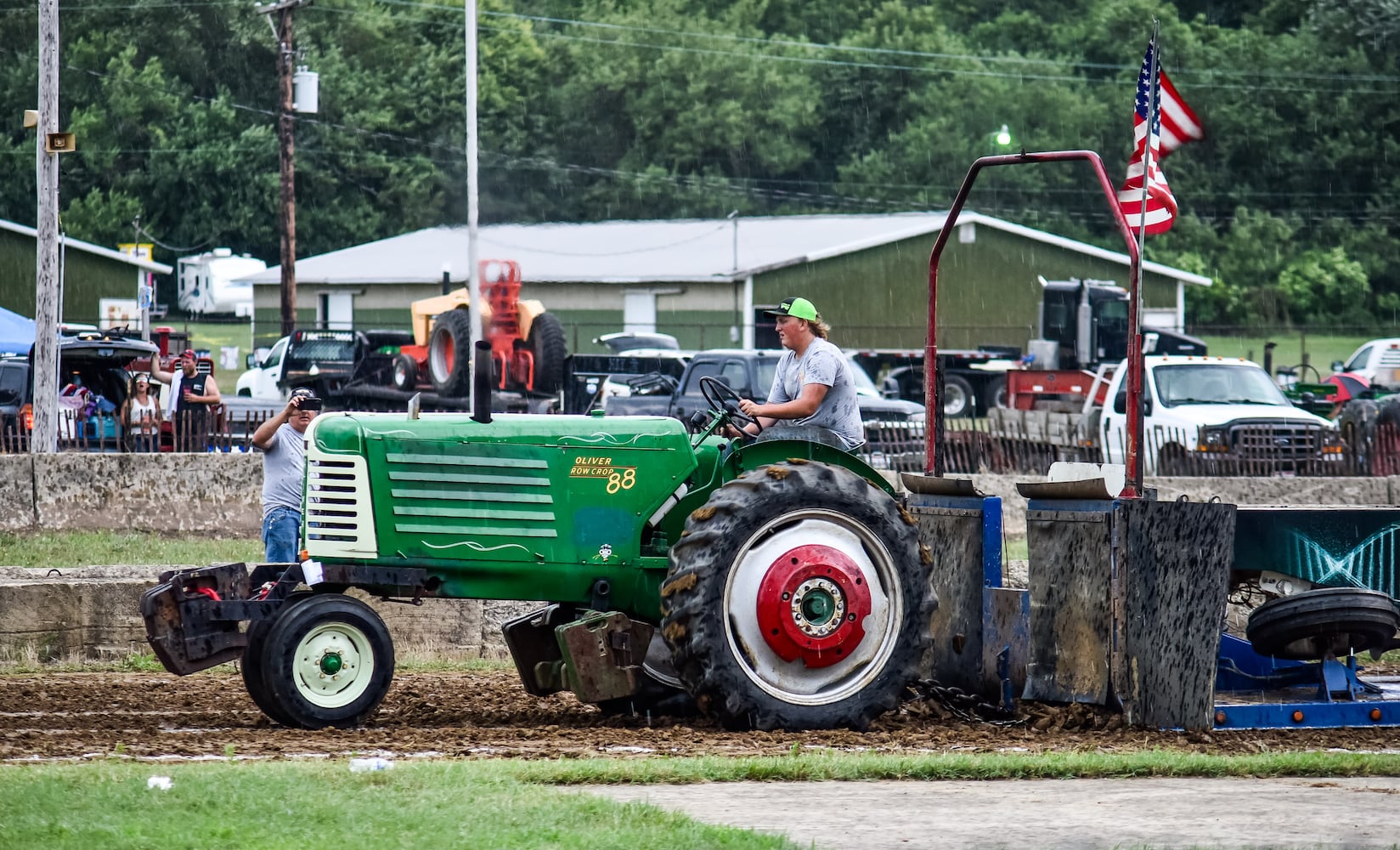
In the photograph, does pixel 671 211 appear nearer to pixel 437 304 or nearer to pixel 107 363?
pixel 437 304

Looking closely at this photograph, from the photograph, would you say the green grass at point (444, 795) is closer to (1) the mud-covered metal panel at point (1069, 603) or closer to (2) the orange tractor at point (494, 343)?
(1) the mud-covered metal panel at point (1069, 603)

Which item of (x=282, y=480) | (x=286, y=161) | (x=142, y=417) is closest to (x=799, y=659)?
(x=282, y=480)

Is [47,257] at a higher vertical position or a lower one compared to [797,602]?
higher

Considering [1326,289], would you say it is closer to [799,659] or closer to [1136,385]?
[1136,385]

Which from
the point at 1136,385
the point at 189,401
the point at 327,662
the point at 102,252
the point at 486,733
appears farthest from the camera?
the point at 102,252

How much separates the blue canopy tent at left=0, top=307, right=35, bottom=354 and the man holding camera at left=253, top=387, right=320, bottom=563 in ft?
80.8

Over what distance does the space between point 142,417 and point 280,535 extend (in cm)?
1109

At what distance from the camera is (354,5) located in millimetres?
77750

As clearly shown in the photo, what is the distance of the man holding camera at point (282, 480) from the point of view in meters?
11.5

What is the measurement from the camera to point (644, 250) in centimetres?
5672

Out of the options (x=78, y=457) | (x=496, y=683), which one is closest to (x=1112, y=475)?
(x=496, y=683)

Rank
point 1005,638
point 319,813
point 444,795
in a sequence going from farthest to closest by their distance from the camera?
1. point 1005,638
2. point 444,795
3. point 319,813

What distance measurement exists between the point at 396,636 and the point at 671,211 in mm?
66818

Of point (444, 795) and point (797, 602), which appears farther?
point (797, 602)
